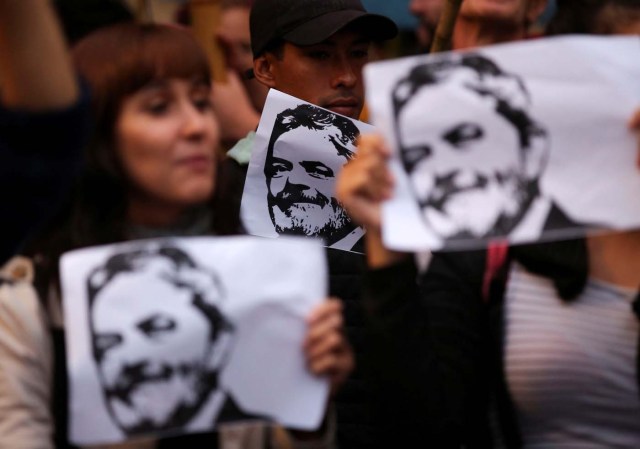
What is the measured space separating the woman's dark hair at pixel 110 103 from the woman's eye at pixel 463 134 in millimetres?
501

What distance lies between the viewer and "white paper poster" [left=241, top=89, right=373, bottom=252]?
10.9ft

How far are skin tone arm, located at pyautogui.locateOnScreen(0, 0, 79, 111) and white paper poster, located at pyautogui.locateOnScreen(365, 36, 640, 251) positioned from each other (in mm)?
660

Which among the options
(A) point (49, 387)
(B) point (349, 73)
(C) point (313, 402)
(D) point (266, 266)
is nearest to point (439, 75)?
(D) point (266, 266)

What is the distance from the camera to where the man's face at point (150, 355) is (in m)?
2.42

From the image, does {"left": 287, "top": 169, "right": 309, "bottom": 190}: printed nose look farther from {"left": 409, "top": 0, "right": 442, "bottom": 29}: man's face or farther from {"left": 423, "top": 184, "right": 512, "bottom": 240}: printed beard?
{"left": 409, "top": 0, "right": 442, "bottom": 29}: man's face

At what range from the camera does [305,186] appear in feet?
11.0

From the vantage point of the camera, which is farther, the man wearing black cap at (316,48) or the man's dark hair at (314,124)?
the man wearing black cap at (316,48)

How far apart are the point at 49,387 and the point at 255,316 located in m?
0.46

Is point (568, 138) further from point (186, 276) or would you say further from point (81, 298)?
point (81, 298)

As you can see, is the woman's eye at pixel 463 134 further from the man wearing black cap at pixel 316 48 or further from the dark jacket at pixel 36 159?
the man wearing black cap at pixel 316 48

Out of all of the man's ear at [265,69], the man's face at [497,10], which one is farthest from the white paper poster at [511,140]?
the man's face at [497,10]

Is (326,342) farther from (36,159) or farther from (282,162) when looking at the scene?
(282,162)

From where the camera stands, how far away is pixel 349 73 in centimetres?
376

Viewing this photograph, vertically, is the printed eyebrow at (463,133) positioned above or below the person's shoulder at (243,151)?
above
